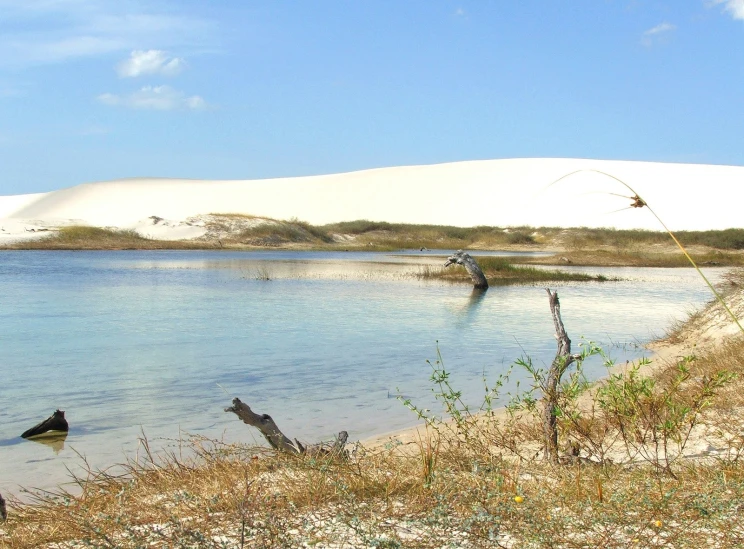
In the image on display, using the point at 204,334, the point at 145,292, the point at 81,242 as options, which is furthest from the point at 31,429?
the point at 81,242

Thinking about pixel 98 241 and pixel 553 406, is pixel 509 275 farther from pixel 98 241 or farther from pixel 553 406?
pixel 98 241

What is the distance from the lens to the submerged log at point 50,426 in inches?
257

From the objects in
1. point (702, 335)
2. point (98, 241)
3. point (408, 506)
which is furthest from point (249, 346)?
point (98, 241)

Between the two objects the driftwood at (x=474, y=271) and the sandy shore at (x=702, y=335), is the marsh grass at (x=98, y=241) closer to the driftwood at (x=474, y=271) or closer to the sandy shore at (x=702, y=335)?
the driftwood at (x=474, y=271)

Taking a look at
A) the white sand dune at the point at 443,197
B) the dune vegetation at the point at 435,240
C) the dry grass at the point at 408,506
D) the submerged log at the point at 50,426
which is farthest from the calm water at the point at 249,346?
the white sand dune at the point at 443,197

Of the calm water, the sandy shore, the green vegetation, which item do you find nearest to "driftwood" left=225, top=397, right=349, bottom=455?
the calm water

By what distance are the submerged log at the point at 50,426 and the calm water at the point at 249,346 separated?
0.10 m

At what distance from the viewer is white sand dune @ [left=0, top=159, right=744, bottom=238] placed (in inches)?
2562

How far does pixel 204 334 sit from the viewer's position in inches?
504

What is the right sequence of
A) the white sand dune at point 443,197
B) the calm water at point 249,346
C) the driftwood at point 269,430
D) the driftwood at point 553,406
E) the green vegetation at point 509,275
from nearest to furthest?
the driftwood at point 553,406 < the driftwood at point 269,430 < the calm water at point 249,346 < the green vegetation at point 509,275 < the white sand dune at point 443,197

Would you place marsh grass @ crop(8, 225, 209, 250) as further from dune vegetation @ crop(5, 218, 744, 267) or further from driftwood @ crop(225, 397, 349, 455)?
driftwood @ crop(225, 397, 349, 455)

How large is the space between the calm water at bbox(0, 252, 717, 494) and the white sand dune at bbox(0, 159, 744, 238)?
42489 mm

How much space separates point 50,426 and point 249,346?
5165mm

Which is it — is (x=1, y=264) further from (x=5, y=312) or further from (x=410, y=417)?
(x=410, y=417)
